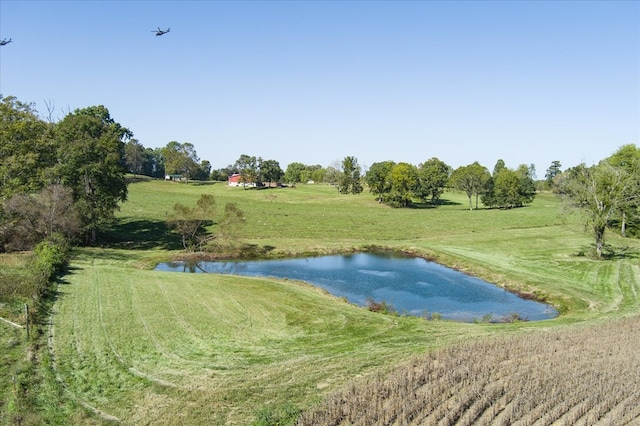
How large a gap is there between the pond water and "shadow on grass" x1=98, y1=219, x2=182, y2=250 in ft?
25.2

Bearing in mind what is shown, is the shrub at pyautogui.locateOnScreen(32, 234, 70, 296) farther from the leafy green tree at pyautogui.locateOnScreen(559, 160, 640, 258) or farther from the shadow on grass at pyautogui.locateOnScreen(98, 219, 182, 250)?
the leafy green tree at pyautogui.locateOnScreen(559, 160, 640, 258)

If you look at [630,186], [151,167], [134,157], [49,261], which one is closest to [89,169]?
[49,261]

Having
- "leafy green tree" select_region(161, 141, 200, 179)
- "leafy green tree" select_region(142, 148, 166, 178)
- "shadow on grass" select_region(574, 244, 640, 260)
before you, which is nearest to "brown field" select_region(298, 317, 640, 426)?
"shadow on grass" select_region(574, 244, 640, 260)

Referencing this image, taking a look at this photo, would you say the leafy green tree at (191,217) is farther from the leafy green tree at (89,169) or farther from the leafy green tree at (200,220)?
the leafy green tree at (89,169)

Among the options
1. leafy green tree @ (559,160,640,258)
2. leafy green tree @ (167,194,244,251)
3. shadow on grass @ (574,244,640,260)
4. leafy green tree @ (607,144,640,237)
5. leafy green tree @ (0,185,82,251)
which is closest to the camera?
leafy green tree @ (0,185,82,251)

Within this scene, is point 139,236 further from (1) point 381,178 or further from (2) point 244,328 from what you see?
(1) point 381,178

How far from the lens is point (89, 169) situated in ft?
165

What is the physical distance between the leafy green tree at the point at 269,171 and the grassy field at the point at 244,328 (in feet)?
273

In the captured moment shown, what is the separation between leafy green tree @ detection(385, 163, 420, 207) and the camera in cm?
10956

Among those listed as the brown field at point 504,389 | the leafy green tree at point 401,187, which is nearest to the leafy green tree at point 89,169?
the brown field at point 504,389

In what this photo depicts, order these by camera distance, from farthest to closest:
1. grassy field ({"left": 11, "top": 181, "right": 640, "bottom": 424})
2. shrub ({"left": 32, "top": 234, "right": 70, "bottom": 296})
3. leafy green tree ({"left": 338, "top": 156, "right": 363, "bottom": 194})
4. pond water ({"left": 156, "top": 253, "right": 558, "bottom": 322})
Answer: leafy green tree ({"left": 338, "top": 156, "right": 363, "bottom": 194})
pond water ({"left": 156, "top": 253, "right": 558, "bottom": 322})
shrub ({"left": 32, "top": 234, "right": 70, "bottom": 296})
grassy field ({"left": 11, "top": 181, "right": 640, "bottom": 424})

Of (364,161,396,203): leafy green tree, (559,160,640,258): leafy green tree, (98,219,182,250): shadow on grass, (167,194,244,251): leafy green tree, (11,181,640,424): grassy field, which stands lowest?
(11,181,640,424): grassy field

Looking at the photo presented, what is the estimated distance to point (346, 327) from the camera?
993 inches

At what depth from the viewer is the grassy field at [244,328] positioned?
53.7ft
